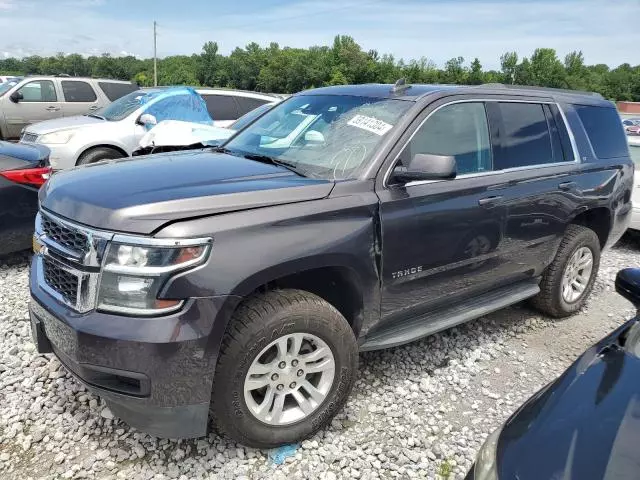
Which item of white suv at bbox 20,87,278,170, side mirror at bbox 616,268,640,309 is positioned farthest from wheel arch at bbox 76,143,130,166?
side mirror at bbox 616,268,640,309

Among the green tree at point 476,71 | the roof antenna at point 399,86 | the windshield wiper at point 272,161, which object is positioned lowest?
the windshield wiper at point 272,161

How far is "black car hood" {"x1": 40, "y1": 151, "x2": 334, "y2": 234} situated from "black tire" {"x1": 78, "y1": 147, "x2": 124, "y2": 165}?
5.26m

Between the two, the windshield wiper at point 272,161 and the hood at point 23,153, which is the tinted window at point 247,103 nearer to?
the hood at point 23,153

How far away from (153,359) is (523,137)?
3031 mm

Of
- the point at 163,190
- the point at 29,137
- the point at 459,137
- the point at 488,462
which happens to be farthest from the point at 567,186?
the point at 29,137

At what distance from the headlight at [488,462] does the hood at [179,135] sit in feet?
18.7

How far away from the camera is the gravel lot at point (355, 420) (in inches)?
106

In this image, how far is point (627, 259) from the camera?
6727 mm

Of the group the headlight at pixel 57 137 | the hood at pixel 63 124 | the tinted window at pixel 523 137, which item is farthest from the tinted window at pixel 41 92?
the tinted window at pixel 523 137

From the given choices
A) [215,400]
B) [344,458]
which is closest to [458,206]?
[344,458]

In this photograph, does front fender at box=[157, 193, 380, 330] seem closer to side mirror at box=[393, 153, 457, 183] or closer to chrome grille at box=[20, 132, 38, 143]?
side mirror at box=[393, 153, 457, 183]

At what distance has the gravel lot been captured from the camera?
2.70 metres

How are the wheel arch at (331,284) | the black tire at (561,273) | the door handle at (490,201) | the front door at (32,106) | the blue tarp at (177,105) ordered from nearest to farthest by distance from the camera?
the wheel arch at (331,284)
the door handle at (490,201)
the black tire at (561,273)
the blue tarp at (177,105)
the front door at (32,106)

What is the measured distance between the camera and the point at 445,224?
10.6 ft
